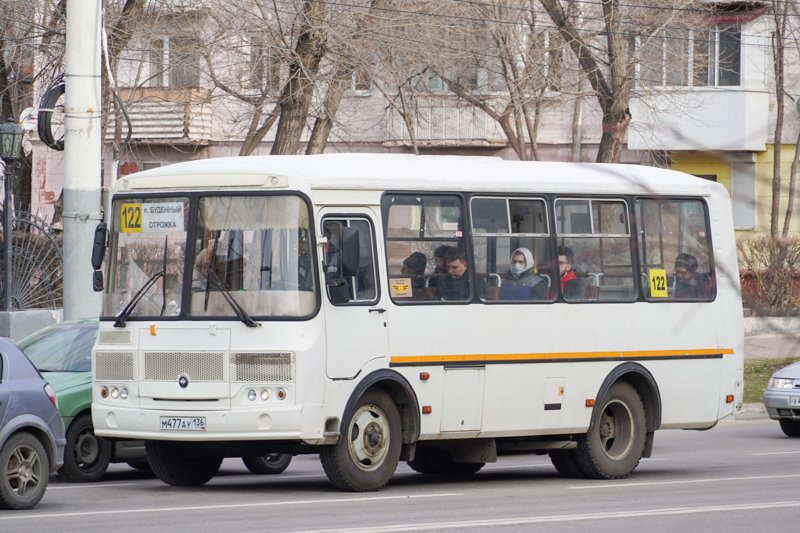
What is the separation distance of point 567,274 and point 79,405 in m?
4.50

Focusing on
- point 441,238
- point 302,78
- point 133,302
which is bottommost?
point 133,302

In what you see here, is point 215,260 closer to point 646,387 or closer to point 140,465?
point 140,465

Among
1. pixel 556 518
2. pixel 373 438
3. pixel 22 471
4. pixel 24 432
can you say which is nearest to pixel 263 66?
pixel 373 438

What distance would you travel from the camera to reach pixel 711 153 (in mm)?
3504

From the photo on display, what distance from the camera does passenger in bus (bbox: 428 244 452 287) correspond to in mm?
13008

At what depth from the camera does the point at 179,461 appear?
12.9 meters

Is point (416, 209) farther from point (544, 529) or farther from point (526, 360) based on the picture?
point (544, 529)

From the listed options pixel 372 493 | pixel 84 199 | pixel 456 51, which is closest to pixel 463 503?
pixel 372 493

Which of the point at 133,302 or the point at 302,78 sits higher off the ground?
the point at 302,78

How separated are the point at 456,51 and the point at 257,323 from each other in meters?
17.0

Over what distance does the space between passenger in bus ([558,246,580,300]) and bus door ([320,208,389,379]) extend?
2.04 metres

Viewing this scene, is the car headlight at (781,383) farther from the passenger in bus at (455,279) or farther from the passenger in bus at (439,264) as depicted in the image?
the passenger in bus at (439,264)

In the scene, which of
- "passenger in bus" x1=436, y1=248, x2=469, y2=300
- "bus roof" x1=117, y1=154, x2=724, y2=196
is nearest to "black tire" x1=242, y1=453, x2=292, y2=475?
"passenger in bus" x1=436, y1=248, x2=469, y2=300

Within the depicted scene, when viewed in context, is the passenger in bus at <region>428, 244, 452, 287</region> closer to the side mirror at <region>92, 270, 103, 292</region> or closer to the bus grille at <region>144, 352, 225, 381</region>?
the bus grille at <region>144, 352, 225, 381</region>
